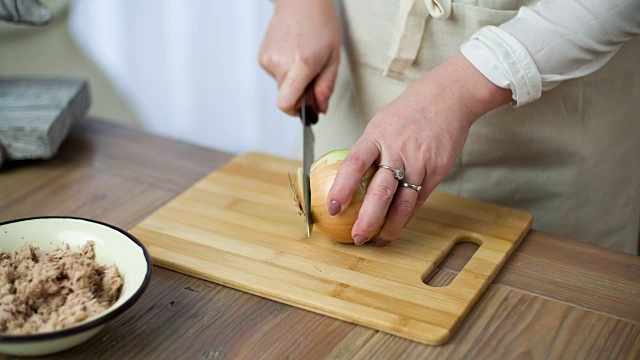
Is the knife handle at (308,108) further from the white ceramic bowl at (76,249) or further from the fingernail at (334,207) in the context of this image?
the white ceramic bowl at (76,249)

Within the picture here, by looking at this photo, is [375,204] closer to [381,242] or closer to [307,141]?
[381,242]

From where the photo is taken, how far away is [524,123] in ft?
3.96

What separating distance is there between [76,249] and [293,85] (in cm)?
42

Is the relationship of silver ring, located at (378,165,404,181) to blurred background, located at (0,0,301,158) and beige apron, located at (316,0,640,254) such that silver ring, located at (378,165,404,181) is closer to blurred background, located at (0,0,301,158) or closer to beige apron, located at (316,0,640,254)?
beige apron, located at (316,0,640,254)

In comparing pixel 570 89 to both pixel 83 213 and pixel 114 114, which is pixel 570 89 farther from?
pixel 114 114

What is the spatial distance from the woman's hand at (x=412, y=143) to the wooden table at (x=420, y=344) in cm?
11

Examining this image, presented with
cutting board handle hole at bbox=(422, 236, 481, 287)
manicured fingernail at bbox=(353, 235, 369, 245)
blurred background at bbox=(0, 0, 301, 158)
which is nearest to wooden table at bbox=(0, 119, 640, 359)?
cutting board handle hole at bbox=(422, 236, 481, 287)

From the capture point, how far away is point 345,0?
1269mm

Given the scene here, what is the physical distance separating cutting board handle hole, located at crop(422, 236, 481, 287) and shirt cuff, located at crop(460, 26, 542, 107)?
213 millimetres

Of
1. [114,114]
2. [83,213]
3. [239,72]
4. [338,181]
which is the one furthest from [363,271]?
[114,114]

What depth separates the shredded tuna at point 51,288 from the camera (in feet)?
2.65

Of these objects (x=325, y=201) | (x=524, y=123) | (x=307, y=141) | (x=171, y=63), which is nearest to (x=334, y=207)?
(x=325, y=201)

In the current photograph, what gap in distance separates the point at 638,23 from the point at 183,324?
2.28ft

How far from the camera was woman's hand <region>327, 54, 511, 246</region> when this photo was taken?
3.21 feet
